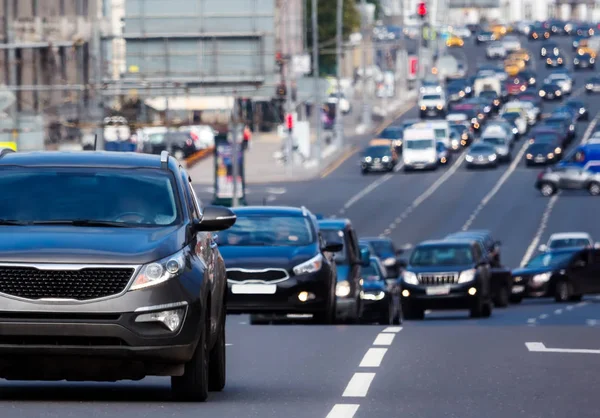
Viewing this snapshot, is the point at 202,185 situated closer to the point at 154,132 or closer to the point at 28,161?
the point at 154,132

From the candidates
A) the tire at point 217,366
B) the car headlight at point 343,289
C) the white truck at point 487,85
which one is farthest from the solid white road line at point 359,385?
the white truck at point 487,85

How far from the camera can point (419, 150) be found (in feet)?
289

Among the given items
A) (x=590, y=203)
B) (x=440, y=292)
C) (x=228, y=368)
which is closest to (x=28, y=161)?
(x=228, y=368)

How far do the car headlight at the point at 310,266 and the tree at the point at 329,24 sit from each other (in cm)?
11411

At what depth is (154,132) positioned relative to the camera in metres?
101

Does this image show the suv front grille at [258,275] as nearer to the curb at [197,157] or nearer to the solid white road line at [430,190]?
the solid white road line at [430,190]

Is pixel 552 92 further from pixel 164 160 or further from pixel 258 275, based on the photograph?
pixel 164 160

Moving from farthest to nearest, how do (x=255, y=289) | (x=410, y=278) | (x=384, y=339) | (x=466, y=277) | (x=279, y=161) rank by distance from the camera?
1. (x=279, y=161)
2. (x=410, y=278)
3. (x=466, y=277)
4. (x=255, y=289)
5. (x=384, y=339)

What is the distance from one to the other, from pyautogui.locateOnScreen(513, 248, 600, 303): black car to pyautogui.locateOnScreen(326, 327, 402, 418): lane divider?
20.8 meters

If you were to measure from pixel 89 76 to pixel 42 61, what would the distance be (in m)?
15.1

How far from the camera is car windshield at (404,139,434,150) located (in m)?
87.4

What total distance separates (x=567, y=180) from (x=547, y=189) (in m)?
1.03

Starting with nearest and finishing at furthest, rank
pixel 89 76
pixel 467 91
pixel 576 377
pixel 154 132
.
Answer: pixel 576 377 → pixel 89 76 → pixel 154 132 → pixel 467 91

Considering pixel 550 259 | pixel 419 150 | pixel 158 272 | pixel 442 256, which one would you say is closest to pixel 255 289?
pixel 158 272
